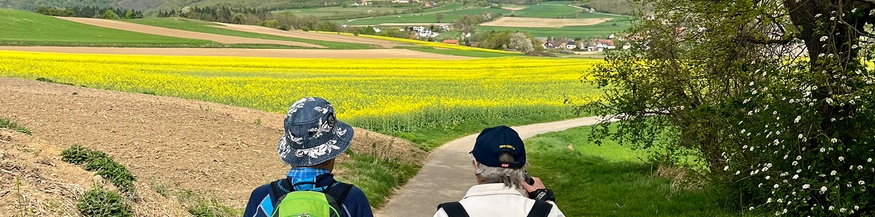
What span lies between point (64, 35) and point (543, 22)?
94.9 meters

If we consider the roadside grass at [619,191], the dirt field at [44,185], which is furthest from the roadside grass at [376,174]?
the dirt field at [44,185]

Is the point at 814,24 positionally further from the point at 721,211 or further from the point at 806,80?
the point at 721,211

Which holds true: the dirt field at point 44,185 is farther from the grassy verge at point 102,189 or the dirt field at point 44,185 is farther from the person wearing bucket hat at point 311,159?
the person wearing bucket hat at point 311,159

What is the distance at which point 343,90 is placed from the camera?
3350cm

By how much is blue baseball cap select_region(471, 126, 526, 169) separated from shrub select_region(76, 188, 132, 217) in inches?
188

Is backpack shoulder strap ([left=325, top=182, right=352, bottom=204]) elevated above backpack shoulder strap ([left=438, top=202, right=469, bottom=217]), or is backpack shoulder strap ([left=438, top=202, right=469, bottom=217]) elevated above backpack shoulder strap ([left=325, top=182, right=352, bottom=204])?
backpack shoulder strap ([left=438, top=202, right=469, bottom=217])

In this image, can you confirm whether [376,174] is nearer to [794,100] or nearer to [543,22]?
[794,100]

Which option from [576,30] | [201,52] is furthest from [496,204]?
[576,30]

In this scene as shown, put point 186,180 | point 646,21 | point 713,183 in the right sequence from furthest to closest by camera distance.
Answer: point 646,21
point 713,183
point 186,180

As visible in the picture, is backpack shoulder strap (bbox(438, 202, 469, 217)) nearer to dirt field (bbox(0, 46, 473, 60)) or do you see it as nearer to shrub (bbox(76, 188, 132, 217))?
shrub (bbox(76, 188, 132, 217))

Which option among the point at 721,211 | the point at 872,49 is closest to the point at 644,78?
the point at 721,211

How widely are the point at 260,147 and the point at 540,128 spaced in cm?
1514

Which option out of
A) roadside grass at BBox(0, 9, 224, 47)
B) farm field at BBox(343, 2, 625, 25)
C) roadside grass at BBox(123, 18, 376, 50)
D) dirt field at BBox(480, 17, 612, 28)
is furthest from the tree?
farm field at BBox(343, 2, 625, 25)

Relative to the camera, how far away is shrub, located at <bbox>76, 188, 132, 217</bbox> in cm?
671
